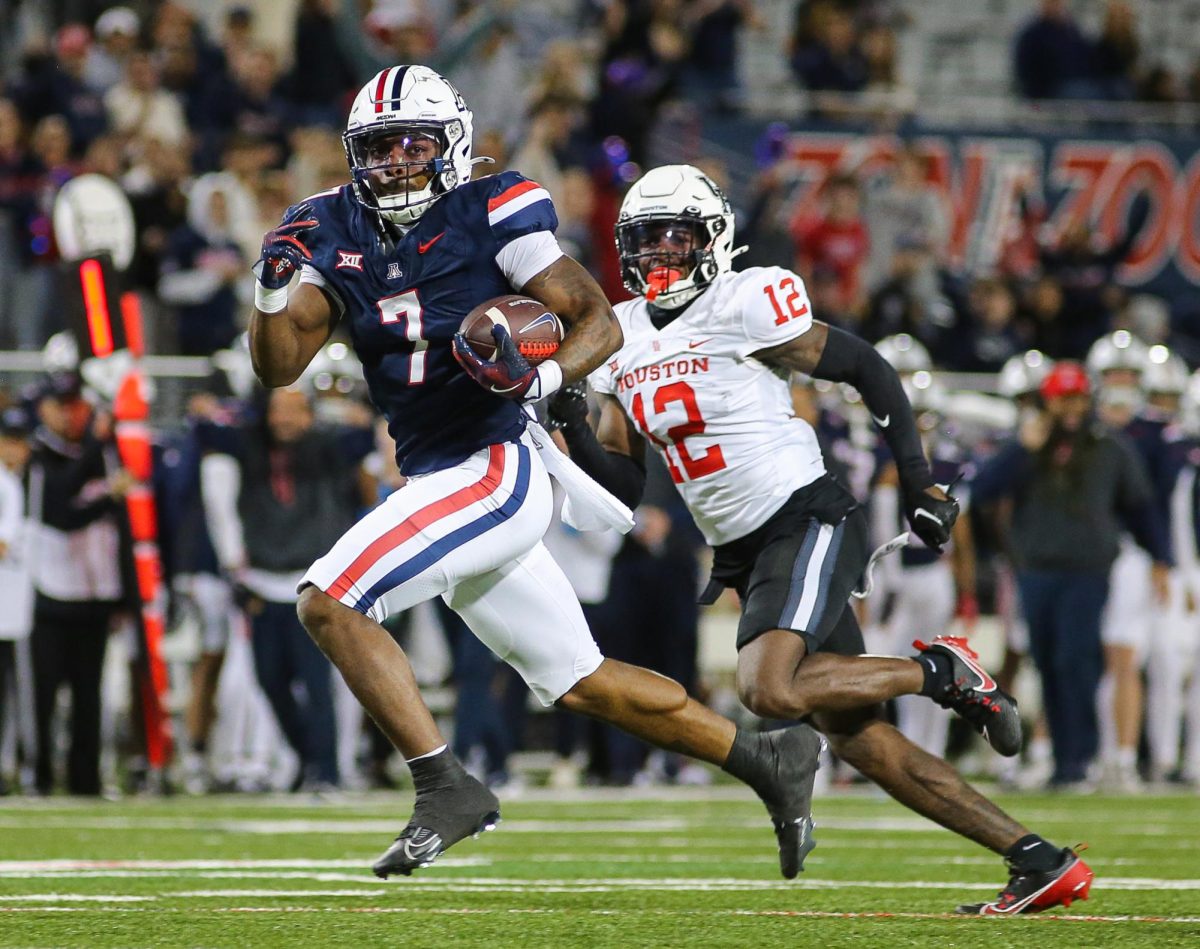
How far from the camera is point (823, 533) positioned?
17.7 ft

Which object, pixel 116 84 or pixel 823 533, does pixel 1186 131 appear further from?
pixel 823 533

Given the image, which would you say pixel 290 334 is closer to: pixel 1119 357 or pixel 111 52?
pixel 1119 357

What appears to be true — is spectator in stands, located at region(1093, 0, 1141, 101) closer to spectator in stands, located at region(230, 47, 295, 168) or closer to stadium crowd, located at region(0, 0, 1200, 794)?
stadium crowd, located at region(0, 0, 1200, 794)

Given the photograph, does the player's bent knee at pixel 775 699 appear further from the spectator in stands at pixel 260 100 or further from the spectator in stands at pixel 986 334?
the spectator in stands at pixel 260 100

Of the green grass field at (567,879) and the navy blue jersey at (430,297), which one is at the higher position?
the navy blue jersey at (430,297)

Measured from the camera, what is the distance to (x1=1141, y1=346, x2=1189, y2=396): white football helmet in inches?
436

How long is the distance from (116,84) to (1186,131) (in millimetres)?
7043

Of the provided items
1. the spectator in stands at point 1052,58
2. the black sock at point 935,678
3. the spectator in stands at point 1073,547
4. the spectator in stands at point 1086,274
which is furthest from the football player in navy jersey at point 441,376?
the spectator in stands at point 1052,58

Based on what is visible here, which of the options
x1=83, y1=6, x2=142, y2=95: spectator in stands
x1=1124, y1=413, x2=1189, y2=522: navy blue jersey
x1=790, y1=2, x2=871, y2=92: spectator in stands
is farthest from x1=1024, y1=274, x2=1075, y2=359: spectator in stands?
x1=83, y1=6, x2=142, y2=95: spectator in stands

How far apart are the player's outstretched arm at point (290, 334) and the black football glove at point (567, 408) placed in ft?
1.92

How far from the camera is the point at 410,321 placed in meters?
4.71

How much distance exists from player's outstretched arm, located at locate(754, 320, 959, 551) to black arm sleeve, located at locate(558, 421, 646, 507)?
44 cm

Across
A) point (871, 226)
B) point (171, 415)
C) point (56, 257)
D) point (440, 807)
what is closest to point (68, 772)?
point (171, 415)

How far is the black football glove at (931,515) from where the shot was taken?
504 cm
